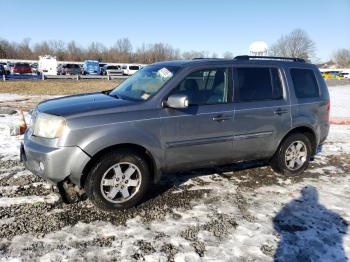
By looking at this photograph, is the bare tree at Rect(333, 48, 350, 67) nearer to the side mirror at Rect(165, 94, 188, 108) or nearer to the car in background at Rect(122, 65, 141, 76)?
the car in background at Rect(122, 65, 141, 76)

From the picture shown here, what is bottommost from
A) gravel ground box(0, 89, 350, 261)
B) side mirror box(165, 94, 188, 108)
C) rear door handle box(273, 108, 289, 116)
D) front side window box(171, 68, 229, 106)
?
gravel ground box(0, 89, 350, 261)

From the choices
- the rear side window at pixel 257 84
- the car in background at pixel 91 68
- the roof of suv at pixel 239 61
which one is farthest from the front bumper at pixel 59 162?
the car in background at pixel 91 68

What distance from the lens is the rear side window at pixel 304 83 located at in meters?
5.57

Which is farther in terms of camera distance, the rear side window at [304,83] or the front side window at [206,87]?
the rear side window at [304,83]

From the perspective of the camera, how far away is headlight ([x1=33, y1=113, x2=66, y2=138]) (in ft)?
12.7

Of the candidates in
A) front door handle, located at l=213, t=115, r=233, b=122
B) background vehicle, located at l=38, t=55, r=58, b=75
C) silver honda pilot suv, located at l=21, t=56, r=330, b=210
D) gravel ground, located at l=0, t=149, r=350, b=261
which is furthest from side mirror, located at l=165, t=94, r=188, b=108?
background vehicle, located at l=38, t=55, r=58, b=75

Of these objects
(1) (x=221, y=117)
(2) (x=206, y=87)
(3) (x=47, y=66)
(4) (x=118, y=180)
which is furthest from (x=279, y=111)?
(3) (x=47, y=66)

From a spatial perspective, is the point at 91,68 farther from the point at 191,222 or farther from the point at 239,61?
the point at 191,222

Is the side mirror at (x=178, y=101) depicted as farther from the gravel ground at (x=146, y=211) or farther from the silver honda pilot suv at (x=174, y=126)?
the gravel ground at (x=146, y=211)

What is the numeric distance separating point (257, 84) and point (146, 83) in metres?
1.69

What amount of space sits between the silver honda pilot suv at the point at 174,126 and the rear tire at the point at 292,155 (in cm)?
2

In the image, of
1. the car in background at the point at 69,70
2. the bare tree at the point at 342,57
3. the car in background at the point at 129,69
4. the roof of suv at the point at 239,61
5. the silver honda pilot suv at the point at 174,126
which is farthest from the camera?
the bare tree at the point at 342,57

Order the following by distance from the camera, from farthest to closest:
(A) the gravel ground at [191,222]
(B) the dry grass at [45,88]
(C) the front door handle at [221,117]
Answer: (B) the dry grass at [45,88]
(C) the front door handle at [221,117]
(A) the gravel ground at [191,222]

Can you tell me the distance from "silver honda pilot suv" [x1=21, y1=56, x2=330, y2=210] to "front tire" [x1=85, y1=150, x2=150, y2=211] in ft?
0.04
